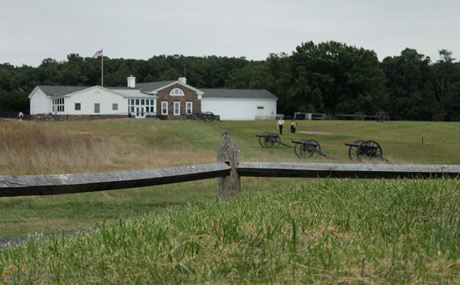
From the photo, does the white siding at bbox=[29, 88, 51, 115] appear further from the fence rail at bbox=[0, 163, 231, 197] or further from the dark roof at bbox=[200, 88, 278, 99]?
the fence rail at bbox=[0, 163, 231, 197]

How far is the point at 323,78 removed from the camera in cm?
7200

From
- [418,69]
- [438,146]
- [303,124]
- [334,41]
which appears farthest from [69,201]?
[418,69]

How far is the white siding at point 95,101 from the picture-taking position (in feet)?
210

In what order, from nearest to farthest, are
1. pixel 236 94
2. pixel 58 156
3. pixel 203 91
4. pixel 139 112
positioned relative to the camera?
pixel 58 156 < pixel 139 112 < pixel 203 91 < pixel 236 94

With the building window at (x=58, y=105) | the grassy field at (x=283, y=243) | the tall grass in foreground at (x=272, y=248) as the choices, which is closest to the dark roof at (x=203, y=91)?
the building window at (x=58, y=105)

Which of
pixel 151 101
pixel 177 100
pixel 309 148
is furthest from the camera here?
pixel 177 100

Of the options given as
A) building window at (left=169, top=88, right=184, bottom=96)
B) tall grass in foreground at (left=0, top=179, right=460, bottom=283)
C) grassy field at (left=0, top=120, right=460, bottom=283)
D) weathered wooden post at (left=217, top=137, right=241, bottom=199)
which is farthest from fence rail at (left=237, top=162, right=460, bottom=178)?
building window at (left=169, top=88, right=184, bottom=96)

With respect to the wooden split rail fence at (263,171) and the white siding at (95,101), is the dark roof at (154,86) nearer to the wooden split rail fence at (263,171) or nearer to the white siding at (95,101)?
the white siding at (95,101)

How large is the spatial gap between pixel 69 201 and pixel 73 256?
26.9 ft

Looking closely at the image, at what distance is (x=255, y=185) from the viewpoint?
14.1 metres

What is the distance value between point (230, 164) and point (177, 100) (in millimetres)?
63368

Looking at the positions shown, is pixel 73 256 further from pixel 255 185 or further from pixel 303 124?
pixel 303 124

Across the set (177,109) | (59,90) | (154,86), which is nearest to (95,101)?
(59,90)

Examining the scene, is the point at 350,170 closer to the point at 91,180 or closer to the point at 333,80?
the point at 91,180
